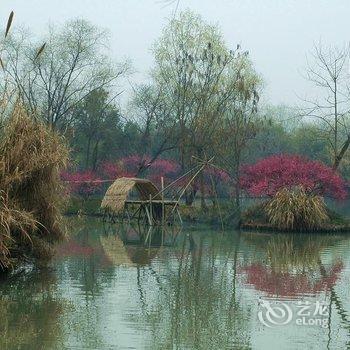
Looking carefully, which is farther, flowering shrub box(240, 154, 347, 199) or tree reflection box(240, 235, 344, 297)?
flowering shrub box(240, 154, 347, 199)

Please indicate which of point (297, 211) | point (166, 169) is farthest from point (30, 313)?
point (166, 169)

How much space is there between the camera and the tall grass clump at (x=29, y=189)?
9.55m

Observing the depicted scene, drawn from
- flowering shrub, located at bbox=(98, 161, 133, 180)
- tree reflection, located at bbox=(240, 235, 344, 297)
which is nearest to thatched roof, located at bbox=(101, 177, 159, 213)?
tree reflection, located at bbox=(240, 235, 344, 297)

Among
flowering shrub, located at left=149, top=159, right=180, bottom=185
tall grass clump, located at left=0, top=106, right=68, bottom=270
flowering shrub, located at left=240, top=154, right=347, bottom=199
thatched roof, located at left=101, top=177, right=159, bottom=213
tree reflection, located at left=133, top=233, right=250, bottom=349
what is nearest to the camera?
tree reflection, located at left=133, top=233, right=250, bottom=349

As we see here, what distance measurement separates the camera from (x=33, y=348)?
6.02 metres

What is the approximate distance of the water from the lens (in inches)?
255

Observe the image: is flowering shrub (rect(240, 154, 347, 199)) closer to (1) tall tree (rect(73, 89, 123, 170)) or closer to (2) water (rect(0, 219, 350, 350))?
(2) water (rect(0, 219, 350, 350))

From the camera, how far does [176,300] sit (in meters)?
8.48

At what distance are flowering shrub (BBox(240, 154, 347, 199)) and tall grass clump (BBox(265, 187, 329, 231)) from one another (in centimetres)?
63

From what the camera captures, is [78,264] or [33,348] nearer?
[33,348]

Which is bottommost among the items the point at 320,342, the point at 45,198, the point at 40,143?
the point at 320,342

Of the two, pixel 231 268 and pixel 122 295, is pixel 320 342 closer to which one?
pixel 122 295

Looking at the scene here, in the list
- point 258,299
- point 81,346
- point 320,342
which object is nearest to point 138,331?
point 81,346

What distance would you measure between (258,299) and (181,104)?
21652 mm
